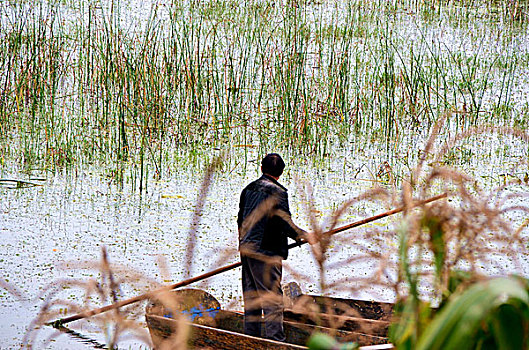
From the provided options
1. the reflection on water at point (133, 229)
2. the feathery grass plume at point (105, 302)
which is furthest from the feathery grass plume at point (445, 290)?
the reflection on water at point (133, 229)

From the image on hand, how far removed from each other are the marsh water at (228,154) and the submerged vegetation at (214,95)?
0.03 meters

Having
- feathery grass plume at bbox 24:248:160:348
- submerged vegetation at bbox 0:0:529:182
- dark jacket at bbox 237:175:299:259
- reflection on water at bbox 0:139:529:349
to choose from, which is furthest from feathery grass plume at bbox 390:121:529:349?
submerged vegetation at bbox 0:0:529:182

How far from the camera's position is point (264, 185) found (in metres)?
3.96

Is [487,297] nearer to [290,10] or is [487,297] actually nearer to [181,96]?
[181,96]

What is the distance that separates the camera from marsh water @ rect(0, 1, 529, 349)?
576 cm

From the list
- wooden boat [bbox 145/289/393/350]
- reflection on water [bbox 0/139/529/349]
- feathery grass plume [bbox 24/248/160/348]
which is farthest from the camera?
reflection on water [bbox 0/139/529/349]

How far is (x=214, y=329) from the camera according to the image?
3.59m

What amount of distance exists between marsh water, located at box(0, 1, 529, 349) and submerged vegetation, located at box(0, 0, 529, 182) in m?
0.03

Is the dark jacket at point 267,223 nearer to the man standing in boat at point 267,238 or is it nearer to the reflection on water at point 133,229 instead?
the man standing in boat at point 267,238

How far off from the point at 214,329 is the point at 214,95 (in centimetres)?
604

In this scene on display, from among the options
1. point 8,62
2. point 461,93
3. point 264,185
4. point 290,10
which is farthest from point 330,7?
point 264,185

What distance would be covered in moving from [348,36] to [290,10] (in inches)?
48.0

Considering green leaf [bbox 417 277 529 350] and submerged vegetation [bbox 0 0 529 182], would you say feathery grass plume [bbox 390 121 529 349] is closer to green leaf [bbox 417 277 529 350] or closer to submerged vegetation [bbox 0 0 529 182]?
green leaf [bbox 417 277 529 350]

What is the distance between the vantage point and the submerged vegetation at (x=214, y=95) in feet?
28.1
